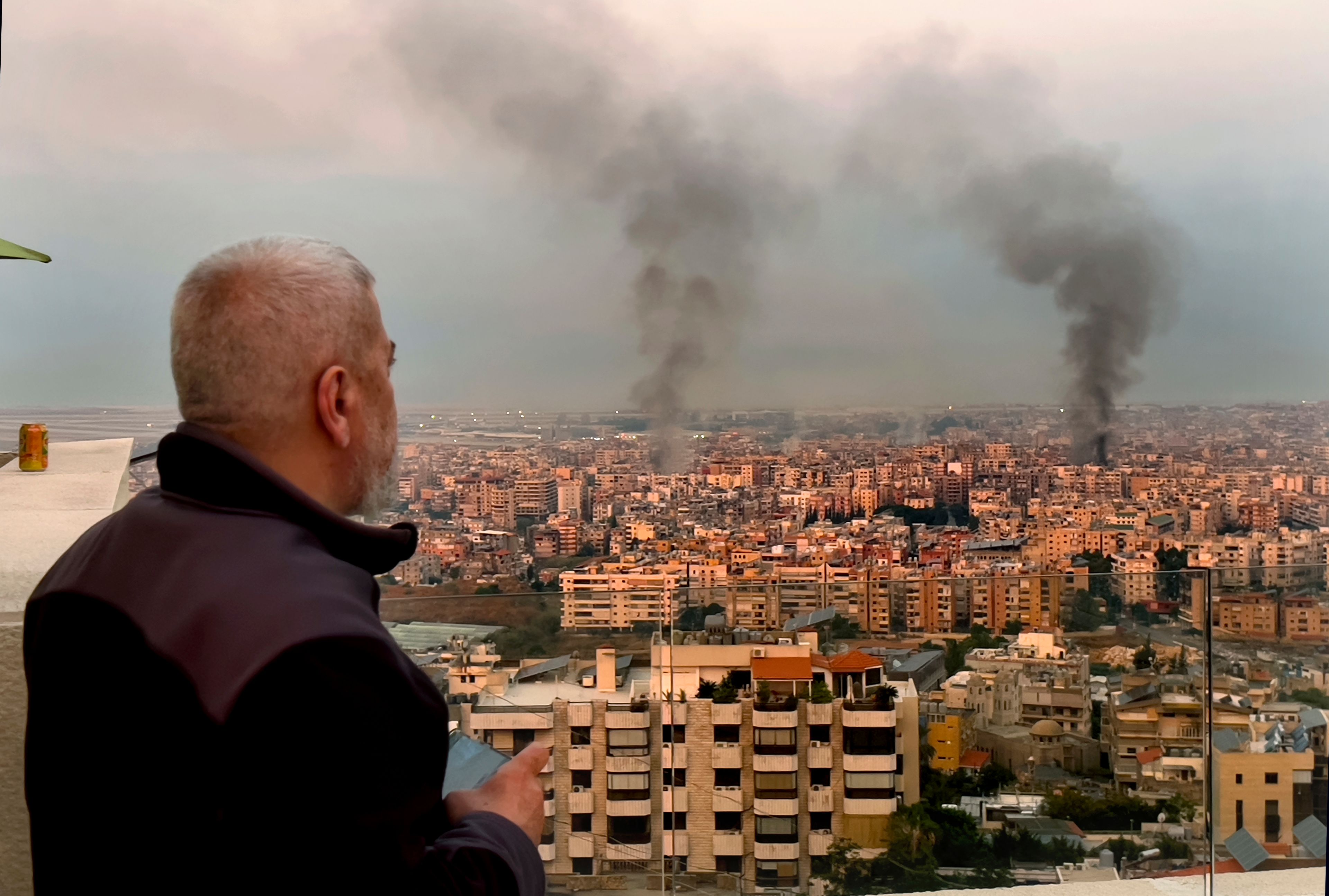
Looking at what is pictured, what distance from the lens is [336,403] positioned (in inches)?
24.0

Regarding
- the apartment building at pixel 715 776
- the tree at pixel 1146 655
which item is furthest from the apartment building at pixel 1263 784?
the apartment building at pixel 715 776

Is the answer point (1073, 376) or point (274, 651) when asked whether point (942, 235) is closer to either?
point (1073, 376)

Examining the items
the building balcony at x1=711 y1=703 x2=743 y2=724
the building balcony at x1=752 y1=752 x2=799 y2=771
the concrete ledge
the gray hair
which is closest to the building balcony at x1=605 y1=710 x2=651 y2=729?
the building balcony at x1=711 y1=703 x2=743 y2=724

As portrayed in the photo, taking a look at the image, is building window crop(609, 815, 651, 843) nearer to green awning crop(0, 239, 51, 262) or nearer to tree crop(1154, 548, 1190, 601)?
tree crop(1154, 548, 1190, 601)

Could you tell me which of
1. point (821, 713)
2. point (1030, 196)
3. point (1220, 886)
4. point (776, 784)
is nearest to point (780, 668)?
point (821, 713)

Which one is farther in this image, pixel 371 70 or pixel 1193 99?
pixel 1193 99

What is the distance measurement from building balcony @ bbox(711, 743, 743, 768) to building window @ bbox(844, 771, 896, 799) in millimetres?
206

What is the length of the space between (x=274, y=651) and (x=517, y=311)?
709 inches

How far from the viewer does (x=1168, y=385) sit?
803 inches

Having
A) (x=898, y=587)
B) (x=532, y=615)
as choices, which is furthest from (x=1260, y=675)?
(x=532, y=615)

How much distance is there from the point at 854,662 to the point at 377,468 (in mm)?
1411

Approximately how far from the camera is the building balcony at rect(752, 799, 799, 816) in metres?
1.91

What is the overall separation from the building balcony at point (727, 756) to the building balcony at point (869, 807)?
228 millimetres

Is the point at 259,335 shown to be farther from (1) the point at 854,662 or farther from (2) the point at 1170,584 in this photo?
(2) the point at 1170,584
